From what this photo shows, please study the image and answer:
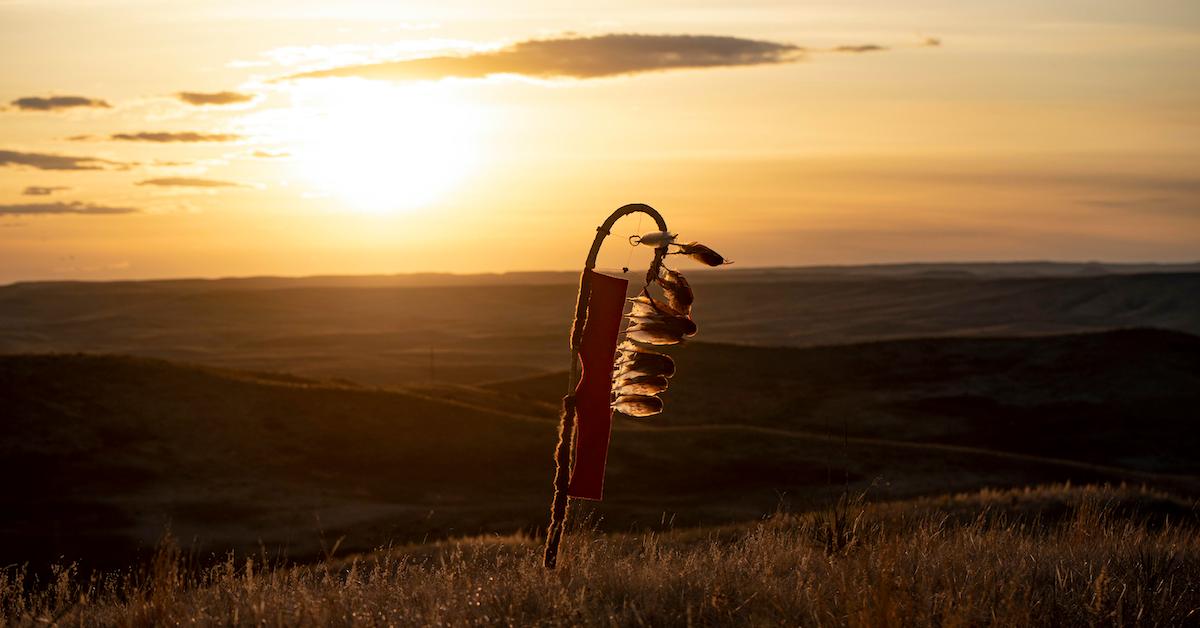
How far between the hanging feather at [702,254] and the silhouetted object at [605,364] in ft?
0.04

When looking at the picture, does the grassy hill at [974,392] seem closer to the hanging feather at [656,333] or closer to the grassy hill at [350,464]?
the grassy hill at [350,464]

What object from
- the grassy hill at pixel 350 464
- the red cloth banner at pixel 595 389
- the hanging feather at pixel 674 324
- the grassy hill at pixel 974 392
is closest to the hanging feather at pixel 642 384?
the red cloth banner at pixel 595 389

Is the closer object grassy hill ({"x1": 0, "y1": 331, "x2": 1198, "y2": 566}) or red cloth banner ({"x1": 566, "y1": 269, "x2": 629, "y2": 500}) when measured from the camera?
red cloth banner ({"x1": 566, "y1": 269, "x2": 629, "y2": 500})

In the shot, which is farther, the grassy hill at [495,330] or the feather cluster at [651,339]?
the grassy hill at [495,330]

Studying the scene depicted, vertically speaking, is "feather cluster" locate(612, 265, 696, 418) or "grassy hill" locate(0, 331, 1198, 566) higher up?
"feather cluster" locate(612, 265, 696, 418)

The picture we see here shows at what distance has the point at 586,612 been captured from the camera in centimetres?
670

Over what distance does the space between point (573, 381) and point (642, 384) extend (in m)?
0.63

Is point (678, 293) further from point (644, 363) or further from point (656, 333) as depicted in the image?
point (644, 363)

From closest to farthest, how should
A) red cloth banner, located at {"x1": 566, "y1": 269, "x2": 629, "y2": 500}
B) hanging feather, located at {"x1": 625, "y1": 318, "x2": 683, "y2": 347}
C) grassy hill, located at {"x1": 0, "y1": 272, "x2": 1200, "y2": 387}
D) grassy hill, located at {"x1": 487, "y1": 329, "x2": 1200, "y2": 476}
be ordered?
1. hanging feather, located at {"x1": 625, "y1": 318, "x2": 683, "y2": 347}
2. red cloth banner, located at {"x1": 566, "y1": 269, "x2": 629, "y2": 500}
3. grassy hill, located at {"x1": 487, "y1": 329, "x2": 1200, "y2": 476}
4. grassy hill, located at {"x1": 0, "y1": 272, "x2": 1200, "y2": 387}

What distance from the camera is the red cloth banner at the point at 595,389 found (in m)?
8.09

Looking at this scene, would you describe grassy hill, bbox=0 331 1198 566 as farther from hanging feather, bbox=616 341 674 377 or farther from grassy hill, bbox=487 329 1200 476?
hanging feather, bbox=616 341 674 377

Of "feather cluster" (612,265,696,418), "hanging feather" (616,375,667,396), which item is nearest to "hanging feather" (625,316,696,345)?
"feather cluster" (612,265,696,418)

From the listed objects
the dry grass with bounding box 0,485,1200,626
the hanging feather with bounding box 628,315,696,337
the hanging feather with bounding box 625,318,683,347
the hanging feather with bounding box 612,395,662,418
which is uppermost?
the hanging feather with bounding box 628,315,696,337

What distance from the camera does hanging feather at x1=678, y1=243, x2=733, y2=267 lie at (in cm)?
760
